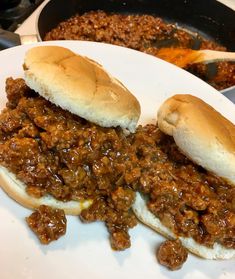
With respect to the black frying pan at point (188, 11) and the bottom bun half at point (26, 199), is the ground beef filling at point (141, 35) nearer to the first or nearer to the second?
the black frying pan at point (188, 11)

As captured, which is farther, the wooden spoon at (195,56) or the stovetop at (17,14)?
the stovetop at (17,14)

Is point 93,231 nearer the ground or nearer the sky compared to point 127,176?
nearer the ground

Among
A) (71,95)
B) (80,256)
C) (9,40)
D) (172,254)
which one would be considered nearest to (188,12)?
(9,40)

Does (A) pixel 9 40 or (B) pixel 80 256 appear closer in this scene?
(B) pixel 80 256

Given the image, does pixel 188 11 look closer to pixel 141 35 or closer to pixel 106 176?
pixel 141 35

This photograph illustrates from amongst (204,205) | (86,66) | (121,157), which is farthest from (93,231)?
(86,66)

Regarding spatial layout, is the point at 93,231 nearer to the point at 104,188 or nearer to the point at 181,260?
the point at 104,188

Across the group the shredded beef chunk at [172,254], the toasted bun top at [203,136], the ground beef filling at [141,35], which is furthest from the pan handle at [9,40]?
the shredded beef chunk at [172,254]
